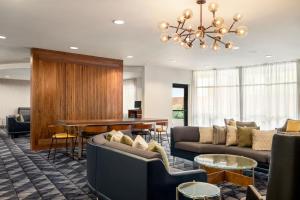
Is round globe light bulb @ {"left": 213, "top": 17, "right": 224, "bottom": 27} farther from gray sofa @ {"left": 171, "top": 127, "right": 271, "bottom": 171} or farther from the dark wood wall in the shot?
the dark wood wall

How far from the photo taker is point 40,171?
15.1 feet

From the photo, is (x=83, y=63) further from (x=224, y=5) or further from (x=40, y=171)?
(x=224, y=5)

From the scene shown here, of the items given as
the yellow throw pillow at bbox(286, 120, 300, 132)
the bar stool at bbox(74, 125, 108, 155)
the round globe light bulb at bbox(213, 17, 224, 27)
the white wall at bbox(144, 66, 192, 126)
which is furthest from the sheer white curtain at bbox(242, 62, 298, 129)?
the round globe light bulb at bbox(213, 17, 224, 27)

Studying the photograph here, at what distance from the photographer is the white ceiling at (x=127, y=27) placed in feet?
12.2

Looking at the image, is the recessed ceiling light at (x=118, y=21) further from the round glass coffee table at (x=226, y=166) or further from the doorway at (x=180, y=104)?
the doorway at (x=180, y=104)

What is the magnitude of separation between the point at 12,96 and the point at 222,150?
12.0 m

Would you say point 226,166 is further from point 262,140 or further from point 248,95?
point 248,95

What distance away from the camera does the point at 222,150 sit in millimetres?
4660

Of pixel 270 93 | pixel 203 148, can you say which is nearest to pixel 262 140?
pixel 203 148

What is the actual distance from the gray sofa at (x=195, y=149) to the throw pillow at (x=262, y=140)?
0.13 m

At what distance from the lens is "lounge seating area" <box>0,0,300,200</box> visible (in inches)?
107

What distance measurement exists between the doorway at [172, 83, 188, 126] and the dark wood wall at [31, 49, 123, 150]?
315cm

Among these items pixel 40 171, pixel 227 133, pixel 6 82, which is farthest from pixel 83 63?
pixel 6 82

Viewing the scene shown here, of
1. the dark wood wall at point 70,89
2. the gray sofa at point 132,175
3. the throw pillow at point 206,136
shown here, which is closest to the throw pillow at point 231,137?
the throw pillow at point 206,136
